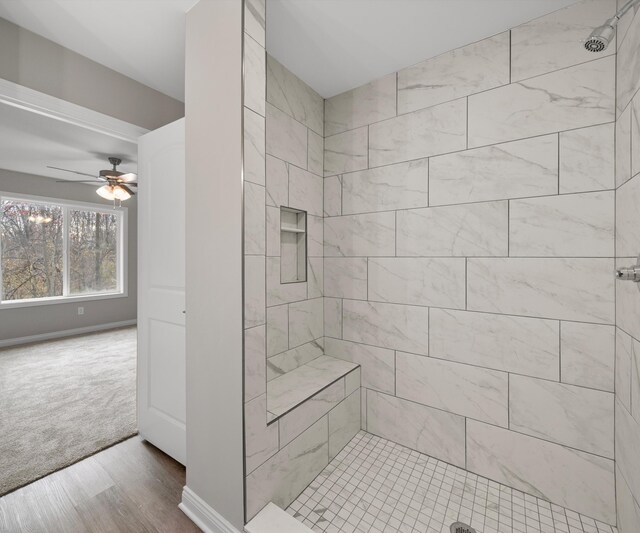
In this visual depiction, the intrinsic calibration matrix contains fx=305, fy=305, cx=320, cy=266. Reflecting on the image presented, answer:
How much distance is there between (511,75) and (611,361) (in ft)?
→ 5.08

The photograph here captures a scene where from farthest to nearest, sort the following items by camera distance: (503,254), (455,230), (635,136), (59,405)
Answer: (59,405)
(455,230)
(503,254)
(635,136)

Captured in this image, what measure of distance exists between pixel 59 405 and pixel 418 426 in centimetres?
296

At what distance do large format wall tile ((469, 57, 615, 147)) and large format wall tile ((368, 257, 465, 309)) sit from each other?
743mm

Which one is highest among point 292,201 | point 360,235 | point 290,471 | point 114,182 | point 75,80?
point 75,80

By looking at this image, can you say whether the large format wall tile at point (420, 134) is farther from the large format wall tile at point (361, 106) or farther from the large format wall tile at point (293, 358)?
the large format wall tile at point (293, 358)

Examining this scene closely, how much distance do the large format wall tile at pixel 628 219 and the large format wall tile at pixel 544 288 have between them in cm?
15

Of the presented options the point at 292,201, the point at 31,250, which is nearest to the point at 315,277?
the point at 292,201

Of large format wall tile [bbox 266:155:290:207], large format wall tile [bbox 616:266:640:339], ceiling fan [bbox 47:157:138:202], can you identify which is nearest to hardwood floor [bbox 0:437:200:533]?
large format wall tile [bbox 266:155:290:207]

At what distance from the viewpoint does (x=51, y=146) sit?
356cm

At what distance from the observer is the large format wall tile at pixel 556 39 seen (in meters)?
1.47

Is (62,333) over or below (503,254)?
below

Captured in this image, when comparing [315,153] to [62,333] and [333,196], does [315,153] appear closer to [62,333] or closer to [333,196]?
[333,196]

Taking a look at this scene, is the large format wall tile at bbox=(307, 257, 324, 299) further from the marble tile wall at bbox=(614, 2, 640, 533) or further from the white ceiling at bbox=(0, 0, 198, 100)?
the marble tile wall at bbox=(614, 2, 640, 533)

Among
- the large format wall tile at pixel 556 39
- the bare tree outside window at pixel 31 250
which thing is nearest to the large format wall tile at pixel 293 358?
the large format wall tile at pixel 556 39
